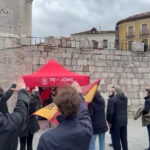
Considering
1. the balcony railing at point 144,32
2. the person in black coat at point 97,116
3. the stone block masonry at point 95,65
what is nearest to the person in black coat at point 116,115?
the person in black coat at point 97,116

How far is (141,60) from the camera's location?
13375mm

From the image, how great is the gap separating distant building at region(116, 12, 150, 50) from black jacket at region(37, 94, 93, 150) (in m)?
38.9

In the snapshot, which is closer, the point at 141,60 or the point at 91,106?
the point at 91,106

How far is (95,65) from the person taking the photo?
40.4ft

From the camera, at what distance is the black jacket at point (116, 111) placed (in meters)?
5.65

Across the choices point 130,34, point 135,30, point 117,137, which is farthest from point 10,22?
point 130,34

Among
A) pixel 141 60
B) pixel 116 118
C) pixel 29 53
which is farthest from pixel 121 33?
pixel 116 118

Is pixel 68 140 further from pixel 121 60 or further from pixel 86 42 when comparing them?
pixel 121 60

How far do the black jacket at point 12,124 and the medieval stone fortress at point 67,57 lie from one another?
26.1 ft

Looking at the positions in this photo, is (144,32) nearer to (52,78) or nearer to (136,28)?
(136,28)

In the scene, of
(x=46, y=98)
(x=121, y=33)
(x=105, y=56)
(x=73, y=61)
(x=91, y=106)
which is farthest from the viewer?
(x=121, y=33)

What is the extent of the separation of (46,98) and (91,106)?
4.52 m

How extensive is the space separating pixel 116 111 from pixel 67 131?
3554 millimetres

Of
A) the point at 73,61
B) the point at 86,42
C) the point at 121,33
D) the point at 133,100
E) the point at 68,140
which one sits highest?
the point at 121,33
